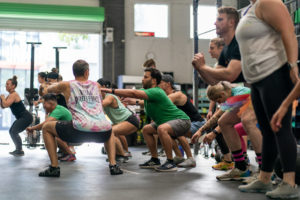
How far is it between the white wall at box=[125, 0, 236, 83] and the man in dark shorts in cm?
658

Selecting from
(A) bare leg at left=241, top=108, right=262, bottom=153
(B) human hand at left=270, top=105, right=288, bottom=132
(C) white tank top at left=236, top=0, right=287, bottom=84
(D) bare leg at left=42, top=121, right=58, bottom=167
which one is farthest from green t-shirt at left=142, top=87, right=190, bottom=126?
(B) human hand at left=270, top=105, right=288, bottom=132

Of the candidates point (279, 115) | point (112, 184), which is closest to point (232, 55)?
point (279, 115)

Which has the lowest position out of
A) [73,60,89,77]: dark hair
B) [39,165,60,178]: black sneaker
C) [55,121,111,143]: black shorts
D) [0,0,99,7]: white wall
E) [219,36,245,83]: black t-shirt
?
[39,165,60,178]: black sneaker

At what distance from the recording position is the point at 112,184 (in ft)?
10.6

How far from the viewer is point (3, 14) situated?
376 inches

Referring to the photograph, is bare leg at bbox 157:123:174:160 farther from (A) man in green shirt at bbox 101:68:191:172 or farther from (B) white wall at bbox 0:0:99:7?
(B) white wall at bbox 0:0:99:7

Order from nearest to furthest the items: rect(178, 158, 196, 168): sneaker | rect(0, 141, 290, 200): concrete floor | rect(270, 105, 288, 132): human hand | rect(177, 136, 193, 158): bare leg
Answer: rect(270, 105, 288, 132): human hand < rect(0, 141, 290, 200): concrete floor < rect(178, 158, 196, 168): sneaker < rect(177, 136, 193, 158): bare leg

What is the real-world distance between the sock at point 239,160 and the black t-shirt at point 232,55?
2.14 feet

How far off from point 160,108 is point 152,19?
6.57 m

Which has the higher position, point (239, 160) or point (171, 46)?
point (171, 46)

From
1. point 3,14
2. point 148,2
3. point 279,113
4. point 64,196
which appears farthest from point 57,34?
point 279,113

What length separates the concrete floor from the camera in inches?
107

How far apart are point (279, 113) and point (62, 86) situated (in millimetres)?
1962

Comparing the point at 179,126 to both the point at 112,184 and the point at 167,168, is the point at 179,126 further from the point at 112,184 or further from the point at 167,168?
the point at 112,184
